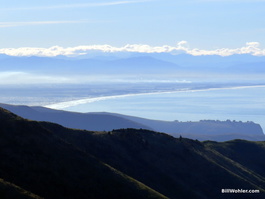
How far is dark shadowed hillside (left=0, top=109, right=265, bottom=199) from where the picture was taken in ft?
171

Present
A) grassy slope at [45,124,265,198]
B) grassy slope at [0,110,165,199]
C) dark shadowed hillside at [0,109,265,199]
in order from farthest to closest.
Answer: grassy slope at [45,124,265,198]
dark shadowed hillside at [0,109,265,199]
grassy slope at [0,110,165,199]

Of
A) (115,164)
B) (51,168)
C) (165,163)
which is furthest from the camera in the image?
(165,163)

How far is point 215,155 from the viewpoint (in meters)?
102

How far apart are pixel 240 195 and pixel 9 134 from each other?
132 ft

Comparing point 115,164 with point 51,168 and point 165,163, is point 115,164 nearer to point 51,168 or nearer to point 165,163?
point 165,163

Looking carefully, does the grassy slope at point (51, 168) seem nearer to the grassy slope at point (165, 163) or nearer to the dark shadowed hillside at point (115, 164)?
the dark shadowed hillside at point (115, 164)

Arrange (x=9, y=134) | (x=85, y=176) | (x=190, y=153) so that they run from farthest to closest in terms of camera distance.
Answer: (x=190, y=153) < (x=9, y=134) < (x=85, y=176)

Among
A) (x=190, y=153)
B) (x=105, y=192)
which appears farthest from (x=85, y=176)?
(x=190, y=153)

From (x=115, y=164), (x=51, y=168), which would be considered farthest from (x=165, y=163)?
(x=51, y=168)

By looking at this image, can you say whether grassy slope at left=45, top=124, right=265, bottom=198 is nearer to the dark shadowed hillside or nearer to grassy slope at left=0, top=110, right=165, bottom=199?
the dark shadowed hillside

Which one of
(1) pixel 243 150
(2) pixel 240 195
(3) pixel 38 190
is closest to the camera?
(3) pixel 38 190

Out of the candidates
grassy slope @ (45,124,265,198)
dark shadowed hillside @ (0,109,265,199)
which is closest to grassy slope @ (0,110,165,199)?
dark shadowed hillside @ (0,109,265,199)

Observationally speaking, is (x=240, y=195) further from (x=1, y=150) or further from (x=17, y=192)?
(x=17, y=192)

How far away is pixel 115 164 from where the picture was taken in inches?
2963
